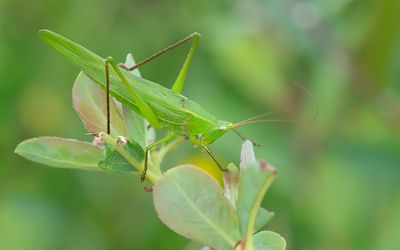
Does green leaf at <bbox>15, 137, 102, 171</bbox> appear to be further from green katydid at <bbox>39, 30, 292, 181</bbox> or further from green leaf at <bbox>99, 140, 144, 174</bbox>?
green katydid at <bbox>39, 30, 292, 181</bbox>

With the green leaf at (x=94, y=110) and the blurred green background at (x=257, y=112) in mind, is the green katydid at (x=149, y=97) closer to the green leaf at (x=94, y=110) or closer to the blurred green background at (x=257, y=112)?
the green leaf at (x=94, y=110)

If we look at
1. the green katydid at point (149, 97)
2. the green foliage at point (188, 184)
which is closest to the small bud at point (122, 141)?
the green foliage at point (188, 184)

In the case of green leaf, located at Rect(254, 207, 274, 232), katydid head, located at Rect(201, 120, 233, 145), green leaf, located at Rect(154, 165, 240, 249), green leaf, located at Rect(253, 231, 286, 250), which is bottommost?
katydid head, located at Rect(201, 120, 233, 145)

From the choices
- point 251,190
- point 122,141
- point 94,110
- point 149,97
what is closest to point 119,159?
point 122,141

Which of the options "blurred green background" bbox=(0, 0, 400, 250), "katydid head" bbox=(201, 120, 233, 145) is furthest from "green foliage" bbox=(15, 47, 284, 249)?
"blurred green background" bbox=(0, 0, 400, 250)

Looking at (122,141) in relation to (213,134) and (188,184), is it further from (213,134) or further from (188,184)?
(213,134)
